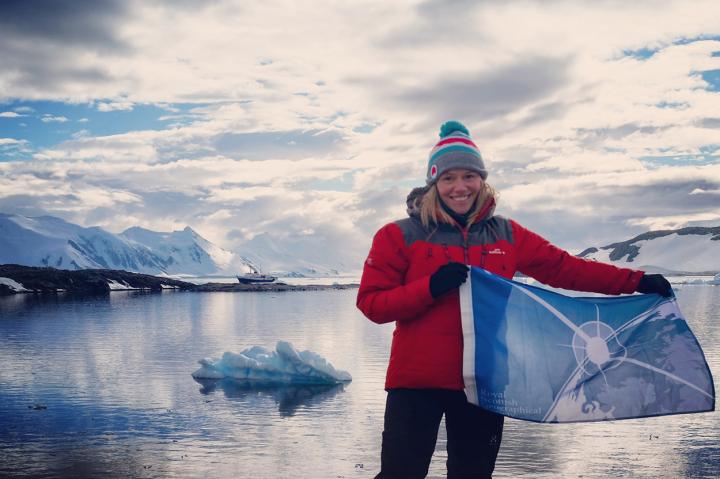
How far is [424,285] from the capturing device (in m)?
3.47

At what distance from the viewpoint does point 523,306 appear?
3955 mm

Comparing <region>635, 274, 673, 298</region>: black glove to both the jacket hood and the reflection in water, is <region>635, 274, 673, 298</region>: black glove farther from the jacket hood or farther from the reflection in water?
the reflection in water

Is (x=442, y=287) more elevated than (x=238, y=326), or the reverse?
(x=442, y=287)

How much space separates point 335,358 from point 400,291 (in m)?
14.5

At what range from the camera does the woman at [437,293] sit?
3.55 meters

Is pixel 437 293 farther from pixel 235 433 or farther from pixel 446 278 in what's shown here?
pixel 235 433

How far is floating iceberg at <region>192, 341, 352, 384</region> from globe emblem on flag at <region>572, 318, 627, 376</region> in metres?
9.10

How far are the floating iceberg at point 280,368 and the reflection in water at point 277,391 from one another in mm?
163

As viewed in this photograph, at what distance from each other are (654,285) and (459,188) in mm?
1394

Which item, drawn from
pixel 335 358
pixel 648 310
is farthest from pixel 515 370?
pixel 335 358

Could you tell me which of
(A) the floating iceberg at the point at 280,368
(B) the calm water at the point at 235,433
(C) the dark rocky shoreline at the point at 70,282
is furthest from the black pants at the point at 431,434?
(C) the dark rocky shoreline at the point at 70,282

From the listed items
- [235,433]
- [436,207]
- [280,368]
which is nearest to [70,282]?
[280,368]

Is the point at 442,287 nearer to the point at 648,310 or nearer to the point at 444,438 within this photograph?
the point at 648,310

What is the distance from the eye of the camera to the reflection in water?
11.1 metres
